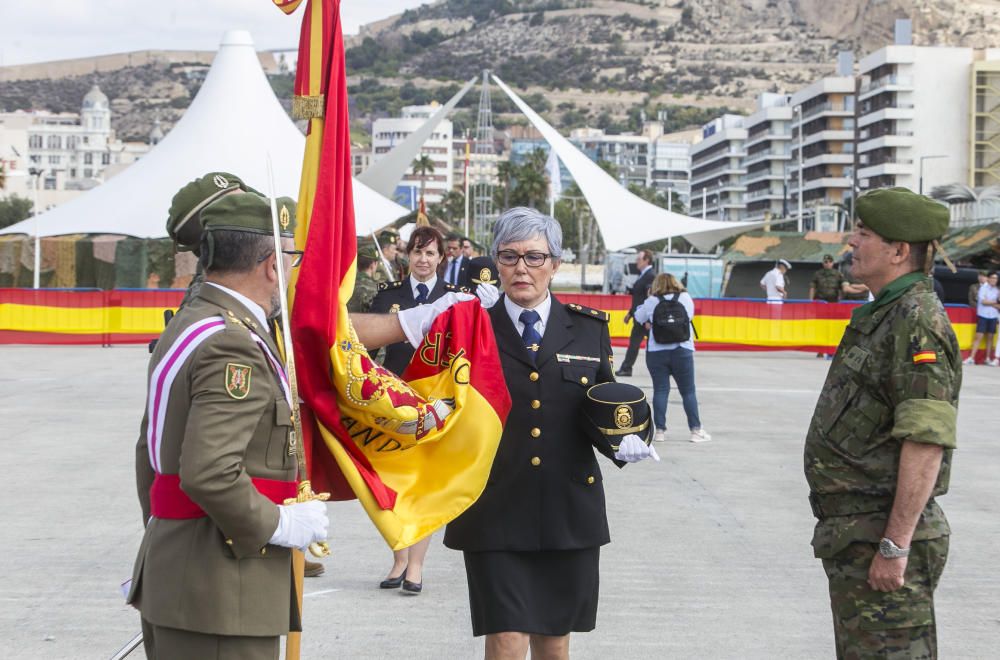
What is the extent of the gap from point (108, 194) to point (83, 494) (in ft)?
63.4

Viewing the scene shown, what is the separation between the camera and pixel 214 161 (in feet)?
89.5

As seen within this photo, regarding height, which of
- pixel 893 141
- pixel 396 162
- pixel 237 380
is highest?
pixel 893 141

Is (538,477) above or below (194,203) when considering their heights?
below

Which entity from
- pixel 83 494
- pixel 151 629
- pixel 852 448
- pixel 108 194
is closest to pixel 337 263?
pixel 151 629

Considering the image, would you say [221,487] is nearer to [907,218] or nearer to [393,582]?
[907,218]

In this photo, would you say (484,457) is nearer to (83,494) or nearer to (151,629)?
(151,629)

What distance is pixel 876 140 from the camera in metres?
119

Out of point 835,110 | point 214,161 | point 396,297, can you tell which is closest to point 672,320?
point 396,297

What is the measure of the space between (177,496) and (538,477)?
145cm

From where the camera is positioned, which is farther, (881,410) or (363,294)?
(363,294)

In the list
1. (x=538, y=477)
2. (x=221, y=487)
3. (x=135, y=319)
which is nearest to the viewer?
(x=221, y=487)

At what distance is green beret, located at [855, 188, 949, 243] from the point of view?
3871 millimetres

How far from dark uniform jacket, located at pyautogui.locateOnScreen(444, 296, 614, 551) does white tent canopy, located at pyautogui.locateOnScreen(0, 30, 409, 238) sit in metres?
21.7

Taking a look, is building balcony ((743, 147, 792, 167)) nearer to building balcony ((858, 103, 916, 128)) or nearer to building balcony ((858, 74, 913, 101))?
building balcony ((858, 103, 916, 128))
